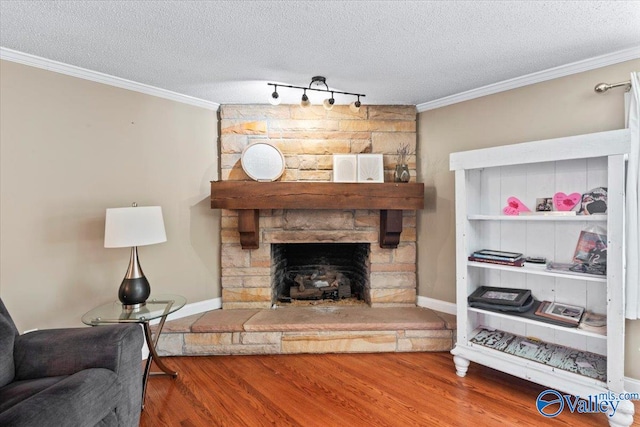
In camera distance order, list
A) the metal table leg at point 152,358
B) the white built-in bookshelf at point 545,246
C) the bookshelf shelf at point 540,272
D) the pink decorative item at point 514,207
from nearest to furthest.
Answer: the white built-in bookshelf at point 545,246 → the bookshelf shelf at point 540,272 → the metal table leg at point 152,358 → the pink decorative item at point 514,207

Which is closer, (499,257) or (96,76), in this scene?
(499,257)

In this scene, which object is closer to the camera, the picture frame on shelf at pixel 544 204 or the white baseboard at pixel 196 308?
the picture frame on shelf at pixel 544 204

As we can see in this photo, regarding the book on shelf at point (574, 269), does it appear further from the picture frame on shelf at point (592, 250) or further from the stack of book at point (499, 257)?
the stack of book at point (499, 257)

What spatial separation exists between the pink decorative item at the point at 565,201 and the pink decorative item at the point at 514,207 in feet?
0.58

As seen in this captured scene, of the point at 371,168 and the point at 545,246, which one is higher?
the point at 371,168

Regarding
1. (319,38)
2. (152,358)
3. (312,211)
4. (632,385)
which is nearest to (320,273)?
(312,211)

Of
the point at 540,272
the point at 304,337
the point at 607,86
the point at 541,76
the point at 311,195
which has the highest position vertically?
the point at 541,76

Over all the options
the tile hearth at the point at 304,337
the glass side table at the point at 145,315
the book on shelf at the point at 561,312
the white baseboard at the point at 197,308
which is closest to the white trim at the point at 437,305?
the tile hearth at the point at 304,337

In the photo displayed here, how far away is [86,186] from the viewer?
2281mm

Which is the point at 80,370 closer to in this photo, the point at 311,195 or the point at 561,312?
the point at 311,195

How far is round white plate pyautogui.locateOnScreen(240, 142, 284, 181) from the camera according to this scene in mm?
2834

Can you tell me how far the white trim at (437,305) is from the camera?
9.25 ft

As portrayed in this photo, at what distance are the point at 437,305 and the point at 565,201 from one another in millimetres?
1348

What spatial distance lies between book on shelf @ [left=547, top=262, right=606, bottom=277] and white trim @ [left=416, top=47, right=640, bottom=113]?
1.22 metres
